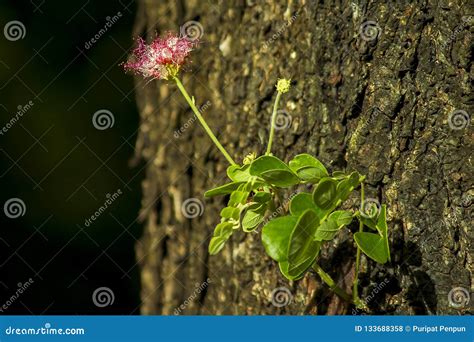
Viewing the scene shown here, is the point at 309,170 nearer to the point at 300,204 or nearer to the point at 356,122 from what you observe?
the point at 300,204

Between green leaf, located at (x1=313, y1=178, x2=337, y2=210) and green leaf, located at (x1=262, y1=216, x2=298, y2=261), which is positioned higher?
green leaf, located at (x1=313, y1=178, x2=337, y2=210)

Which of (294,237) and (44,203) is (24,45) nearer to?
(44,203)

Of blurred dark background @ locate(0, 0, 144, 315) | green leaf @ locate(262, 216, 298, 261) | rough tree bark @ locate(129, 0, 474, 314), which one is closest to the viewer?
green leaf @ locate(262, 216, 298, 261)

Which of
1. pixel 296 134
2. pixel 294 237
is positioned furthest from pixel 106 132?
pixel 294 237

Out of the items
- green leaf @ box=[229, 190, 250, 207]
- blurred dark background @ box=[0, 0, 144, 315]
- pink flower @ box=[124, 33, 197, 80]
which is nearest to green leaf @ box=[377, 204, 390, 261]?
green leaf @ box=[229, 190, 250, 207]

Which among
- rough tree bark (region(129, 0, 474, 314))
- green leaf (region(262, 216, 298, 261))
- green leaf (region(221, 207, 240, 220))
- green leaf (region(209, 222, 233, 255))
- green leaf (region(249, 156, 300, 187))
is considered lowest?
green leaf (region(262, 216, 298, 261))

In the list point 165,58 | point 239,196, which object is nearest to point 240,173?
point 239,196

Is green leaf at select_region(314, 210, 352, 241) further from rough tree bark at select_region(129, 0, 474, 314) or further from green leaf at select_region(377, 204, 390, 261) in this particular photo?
rough tree bark at select_region(129, 0, 474, 314)
